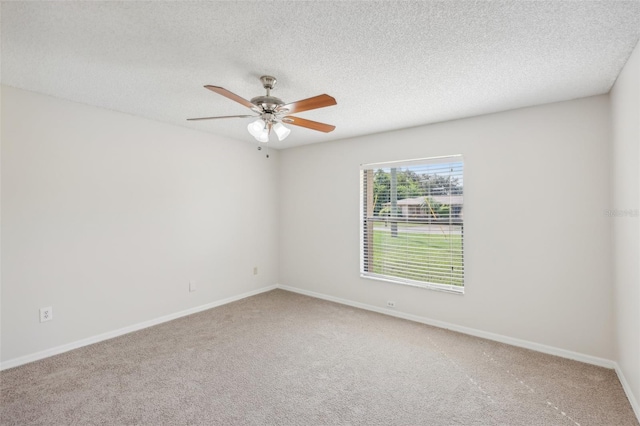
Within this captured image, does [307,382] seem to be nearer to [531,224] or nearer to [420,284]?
[420,284]

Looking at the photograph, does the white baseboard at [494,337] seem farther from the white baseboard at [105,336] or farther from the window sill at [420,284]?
the white baseboard at [105,336]

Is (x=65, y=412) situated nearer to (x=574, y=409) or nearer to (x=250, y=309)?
(x=250, y=309)

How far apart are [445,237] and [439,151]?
1004 millimetres

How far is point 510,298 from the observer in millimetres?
3045

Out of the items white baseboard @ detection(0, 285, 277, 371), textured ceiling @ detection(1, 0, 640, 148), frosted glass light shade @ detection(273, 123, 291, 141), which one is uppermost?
textured ceiling @ detection(1, 0, 640, 148)

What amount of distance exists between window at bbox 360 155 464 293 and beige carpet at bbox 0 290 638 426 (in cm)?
73

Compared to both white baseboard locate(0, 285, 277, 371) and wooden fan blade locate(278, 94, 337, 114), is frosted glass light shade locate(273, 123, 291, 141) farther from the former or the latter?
white baseboard locate(0, 285, 277, 371)

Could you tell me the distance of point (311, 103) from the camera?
2.04 meters

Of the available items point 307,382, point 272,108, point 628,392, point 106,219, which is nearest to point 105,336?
point 106,219

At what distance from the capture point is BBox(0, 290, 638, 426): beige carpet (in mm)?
1985

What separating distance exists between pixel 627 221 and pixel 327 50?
245cm

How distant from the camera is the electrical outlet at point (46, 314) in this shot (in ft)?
8.98

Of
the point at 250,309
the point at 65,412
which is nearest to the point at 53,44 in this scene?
the point at 65,412

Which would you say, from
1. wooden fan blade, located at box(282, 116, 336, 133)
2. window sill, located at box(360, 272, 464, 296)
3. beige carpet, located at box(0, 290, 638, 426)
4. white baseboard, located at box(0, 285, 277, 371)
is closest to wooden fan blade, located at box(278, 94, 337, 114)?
wooden fan blade, located at box(282, 116, 336, 133)
